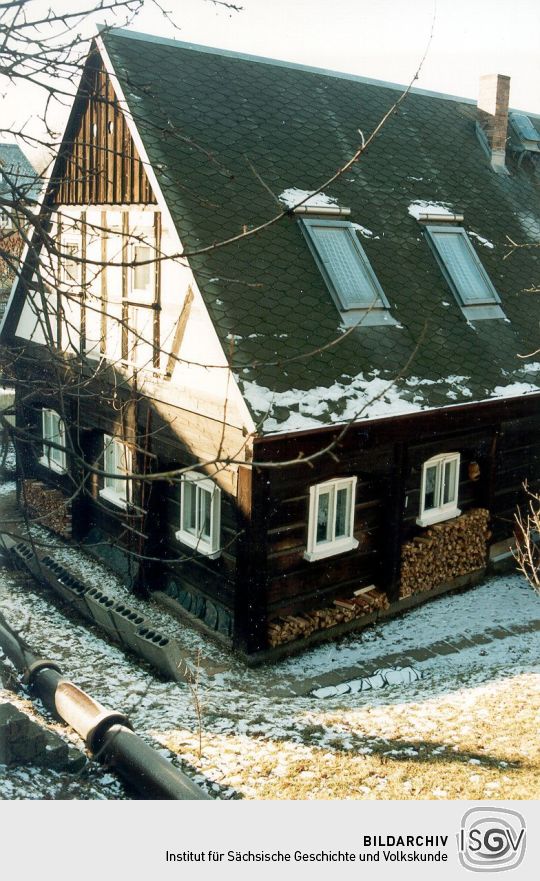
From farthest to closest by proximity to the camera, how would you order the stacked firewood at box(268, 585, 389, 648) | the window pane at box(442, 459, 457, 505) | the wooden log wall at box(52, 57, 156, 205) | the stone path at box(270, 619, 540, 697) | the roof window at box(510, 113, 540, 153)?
the roof window at box(510, 113, 540, 153) → the window pane at box(442, 459, 457, 505) → the wooden log wall at box(52, 57, 156, 205) → the stacked firewood at box(268, 585, 389, 648) → the stone path at box(270, 619, 540, 697)

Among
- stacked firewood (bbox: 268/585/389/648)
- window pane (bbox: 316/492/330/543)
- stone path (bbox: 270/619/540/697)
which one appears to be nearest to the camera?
stone path (bbox: 270/619/540/697)

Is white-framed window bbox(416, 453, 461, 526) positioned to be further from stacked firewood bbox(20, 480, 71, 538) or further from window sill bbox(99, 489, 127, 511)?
stacked firewood bbox(20, 480, 71, 538)

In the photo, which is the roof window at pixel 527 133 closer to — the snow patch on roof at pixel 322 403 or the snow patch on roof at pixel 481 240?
the snow patch on roof at pixel 481 240

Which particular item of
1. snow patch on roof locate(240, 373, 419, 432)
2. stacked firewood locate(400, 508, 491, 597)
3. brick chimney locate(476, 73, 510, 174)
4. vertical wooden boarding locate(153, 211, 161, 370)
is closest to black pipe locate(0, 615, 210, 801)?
snow patch on roof locate(240, 373, 419, 432)

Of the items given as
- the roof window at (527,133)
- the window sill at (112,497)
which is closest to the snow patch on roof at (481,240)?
the roof window at (527,133)

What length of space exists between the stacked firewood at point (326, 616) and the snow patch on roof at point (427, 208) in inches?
249

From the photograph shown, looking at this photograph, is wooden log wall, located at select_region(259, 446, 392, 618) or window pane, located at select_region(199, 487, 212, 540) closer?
wooden log wall, located at select_region(259, 446, 392, 618)

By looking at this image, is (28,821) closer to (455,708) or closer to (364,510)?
(455,708)

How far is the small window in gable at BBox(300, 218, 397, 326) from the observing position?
11492 millimetres

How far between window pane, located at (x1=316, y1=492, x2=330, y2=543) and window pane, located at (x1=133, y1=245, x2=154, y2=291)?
13.2 feet

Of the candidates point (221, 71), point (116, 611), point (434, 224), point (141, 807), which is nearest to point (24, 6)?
point (141, 807)

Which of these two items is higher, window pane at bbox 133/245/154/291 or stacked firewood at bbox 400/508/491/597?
window pane at bbox 133/245/154/291

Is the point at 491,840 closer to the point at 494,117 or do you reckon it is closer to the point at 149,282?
the point at 149,282

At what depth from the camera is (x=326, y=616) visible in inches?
435
